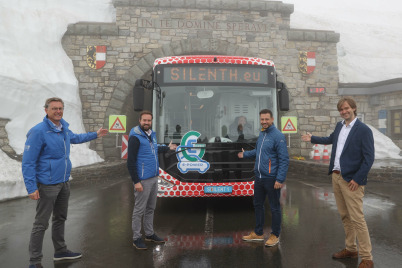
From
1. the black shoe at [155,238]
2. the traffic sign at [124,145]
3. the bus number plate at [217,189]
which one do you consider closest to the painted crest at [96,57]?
the traffic sign at [124,145]

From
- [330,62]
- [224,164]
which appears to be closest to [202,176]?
[224,164]

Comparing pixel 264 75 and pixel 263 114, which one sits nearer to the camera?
pixel 263 114

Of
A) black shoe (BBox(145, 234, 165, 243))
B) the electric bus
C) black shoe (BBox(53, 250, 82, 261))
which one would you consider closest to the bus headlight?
the electric bus

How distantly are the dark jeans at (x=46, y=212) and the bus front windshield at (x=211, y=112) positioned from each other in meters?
2.30

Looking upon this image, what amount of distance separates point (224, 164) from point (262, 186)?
1479 mm

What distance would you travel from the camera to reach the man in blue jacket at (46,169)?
10.6ft

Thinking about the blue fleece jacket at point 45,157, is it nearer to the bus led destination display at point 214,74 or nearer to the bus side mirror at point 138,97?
the bus side mirror at point 138,97

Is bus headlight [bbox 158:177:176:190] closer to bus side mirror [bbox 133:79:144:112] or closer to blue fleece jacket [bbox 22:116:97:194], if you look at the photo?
bus side mirror [bbox 133:79:144:112]

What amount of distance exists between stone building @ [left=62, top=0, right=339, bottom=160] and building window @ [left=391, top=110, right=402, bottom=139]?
300 centimetres

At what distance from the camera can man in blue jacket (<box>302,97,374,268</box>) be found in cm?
331

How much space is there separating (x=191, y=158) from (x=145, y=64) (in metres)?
9.25

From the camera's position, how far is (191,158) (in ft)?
18.0

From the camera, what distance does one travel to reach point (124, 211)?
6113 millimetres

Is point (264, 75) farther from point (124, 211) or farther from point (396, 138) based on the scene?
point (396, 138)
